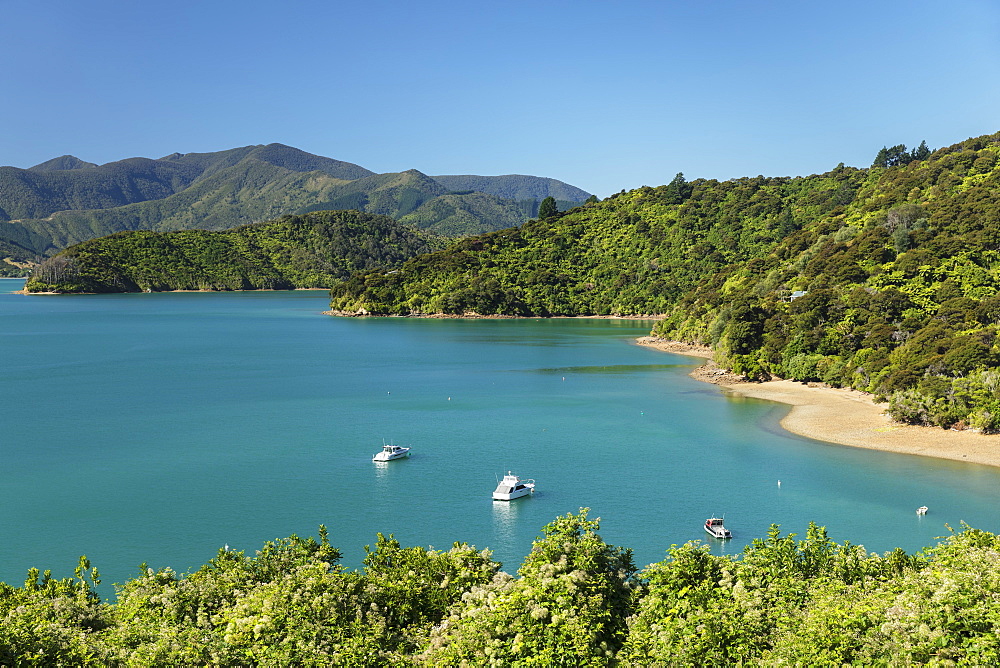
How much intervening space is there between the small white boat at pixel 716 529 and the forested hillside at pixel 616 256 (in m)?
125

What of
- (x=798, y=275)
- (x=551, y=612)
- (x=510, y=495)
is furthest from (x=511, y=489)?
(x=798, y=275)

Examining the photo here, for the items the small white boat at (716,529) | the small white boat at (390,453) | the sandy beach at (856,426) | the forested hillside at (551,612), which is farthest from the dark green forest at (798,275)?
the forested hillside at (551,612)

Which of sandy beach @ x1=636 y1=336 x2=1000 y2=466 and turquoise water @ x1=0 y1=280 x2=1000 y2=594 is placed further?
sandy beach @ x1=636 y1=336 x2=1000 y2=466

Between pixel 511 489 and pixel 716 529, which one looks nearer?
pixel 716 529

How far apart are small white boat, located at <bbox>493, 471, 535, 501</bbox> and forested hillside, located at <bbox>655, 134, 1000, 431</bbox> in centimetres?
2956

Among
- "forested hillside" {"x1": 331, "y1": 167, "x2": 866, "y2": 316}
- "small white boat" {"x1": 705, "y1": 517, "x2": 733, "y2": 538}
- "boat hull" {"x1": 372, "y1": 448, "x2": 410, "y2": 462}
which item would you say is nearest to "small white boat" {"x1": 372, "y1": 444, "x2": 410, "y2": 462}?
"boat hull" {"x1": 372, "y1": 448, "x2": 410, "y2": 462}

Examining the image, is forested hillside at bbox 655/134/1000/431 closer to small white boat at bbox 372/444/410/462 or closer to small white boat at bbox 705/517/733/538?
small white boat at bbox 705/517/733/538

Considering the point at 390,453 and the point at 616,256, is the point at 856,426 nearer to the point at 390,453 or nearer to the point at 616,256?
the point at 390,453

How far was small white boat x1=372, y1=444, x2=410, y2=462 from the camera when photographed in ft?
143

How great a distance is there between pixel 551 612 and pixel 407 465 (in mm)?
27110

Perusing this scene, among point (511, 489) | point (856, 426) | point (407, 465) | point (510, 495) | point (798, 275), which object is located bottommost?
point (407, 465)

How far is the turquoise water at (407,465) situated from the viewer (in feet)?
108

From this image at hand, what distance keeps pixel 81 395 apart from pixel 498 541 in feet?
157

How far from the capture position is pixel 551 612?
662 inches
